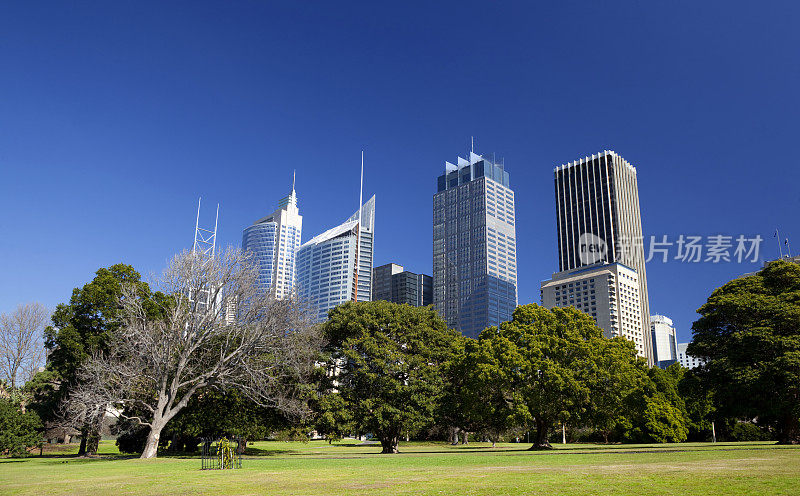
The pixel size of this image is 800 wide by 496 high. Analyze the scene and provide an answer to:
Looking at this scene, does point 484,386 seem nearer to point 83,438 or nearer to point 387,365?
point 387,365

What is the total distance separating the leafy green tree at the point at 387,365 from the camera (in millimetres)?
38062

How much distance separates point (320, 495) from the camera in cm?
1133

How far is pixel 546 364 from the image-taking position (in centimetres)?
3706

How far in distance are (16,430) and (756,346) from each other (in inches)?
1820

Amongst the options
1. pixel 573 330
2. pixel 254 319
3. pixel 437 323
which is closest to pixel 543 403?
pixel 573 330

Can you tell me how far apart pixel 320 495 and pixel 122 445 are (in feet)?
124

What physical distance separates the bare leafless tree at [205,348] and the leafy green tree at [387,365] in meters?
2.80

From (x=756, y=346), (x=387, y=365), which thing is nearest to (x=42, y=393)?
(x=387, y=365)

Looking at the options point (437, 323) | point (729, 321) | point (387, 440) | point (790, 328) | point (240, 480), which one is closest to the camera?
point (240, 480)

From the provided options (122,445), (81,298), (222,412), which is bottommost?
(122,445)

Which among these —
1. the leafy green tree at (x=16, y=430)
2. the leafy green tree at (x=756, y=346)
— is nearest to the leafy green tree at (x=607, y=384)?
the leafy green tree at (x=756, y=346)

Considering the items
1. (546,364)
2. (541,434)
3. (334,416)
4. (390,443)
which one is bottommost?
(390,443)

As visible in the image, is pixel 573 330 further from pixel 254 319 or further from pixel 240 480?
pixel 240 480

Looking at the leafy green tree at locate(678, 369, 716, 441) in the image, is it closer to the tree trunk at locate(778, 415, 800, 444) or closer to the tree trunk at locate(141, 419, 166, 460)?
the tree trunk at locate(778, 415, 800, 444)
